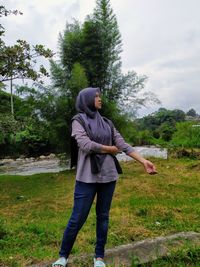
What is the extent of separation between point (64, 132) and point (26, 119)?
3.82 m

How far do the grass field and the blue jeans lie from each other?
1.99 ft

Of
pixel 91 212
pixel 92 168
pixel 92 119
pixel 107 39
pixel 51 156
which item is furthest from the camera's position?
pixel 51 156

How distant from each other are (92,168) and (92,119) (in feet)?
1.34

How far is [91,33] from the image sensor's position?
656 inches

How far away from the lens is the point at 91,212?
21.2ft

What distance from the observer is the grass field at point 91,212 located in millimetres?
4441

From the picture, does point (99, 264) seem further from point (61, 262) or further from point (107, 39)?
point (107, 39)

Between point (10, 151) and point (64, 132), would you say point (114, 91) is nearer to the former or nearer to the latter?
point (64, 132)

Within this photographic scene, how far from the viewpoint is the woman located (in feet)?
10.00

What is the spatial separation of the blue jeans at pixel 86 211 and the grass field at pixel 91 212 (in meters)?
0.61

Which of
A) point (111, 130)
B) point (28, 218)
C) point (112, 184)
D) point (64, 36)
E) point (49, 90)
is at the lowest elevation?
point (28, 218)

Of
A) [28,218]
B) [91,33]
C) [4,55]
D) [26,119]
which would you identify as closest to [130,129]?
[91,33]

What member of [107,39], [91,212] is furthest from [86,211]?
[107,39]

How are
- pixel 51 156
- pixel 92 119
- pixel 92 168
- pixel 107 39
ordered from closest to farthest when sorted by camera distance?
pixel 92 168, pixel 92 119, pixel 107 39, pixel 51 156
